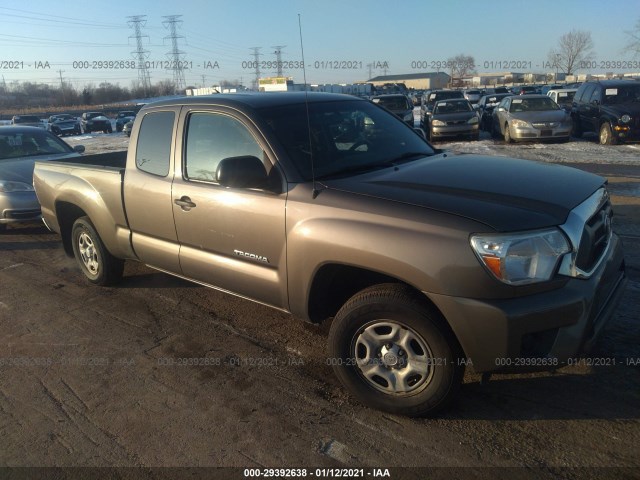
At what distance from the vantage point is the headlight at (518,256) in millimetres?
2574

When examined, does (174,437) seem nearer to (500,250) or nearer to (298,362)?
(298,362)

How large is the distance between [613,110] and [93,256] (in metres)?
14.4

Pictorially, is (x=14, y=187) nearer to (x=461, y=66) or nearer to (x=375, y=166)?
(x=375, y=166)

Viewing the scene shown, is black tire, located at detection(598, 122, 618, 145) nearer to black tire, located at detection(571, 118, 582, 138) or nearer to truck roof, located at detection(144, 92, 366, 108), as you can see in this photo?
black tire, located at detection(571, 118, 582, 138)

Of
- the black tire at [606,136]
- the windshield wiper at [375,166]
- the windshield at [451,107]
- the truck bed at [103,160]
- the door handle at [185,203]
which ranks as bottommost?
the black tire at [606,136]

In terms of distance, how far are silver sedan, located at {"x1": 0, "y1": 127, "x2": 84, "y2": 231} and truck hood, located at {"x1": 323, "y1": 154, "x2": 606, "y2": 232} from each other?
627 centimetres

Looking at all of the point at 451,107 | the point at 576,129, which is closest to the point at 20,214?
the point at 451,107

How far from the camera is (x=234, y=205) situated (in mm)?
3613

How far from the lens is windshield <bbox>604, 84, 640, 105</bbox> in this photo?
1434 cm

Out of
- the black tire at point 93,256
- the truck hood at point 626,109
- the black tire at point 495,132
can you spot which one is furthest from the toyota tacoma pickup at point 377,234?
the black tire at point 495,132

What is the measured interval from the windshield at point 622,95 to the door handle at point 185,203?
14605mm

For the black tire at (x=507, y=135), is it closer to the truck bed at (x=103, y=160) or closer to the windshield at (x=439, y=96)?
the windshield at (x=439, y=96)

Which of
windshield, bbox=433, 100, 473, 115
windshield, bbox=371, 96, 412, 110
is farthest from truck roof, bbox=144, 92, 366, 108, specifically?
windshield, bbox=371, 96, 412, 110

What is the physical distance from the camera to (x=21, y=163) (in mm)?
8227
